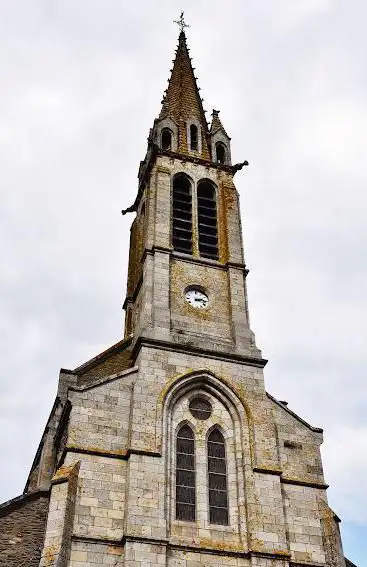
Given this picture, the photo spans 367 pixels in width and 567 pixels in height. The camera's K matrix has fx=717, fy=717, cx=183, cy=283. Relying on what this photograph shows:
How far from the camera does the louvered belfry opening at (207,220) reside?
24547 millimetres

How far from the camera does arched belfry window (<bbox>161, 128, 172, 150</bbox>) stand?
91.7 ft

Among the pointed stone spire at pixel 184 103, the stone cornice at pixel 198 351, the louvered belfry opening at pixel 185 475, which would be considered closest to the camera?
the louvered belfry opening at pixel 185 475

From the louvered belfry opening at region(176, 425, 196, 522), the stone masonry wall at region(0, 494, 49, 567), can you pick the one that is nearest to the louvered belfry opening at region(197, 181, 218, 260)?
the louvered belfry opening at region(176, 425, 196, 522)

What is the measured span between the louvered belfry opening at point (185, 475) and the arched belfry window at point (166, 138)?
12.7 meters

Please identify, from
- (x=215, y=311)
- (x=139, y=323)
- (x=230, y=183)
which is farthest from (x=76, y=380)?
(x=230, y=183)

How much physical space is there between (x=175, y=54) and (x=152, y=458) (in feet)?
79.2

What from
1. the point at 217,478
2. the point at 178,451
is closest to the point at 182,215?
the point at 178,451

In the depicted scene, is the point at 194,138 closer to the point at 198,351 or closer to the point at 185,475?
the point at 198,351

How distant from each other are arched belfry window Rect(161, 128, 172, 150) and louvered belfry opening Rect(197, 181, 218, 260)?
96.9 inches

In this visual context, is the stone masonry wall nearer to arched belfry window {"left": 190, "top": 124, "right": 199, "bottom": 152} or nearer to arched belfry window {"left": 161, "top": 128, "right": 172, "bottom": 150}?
arched belfry window {"left": 161, "top": 128, "right": 172, "bottom": 150}

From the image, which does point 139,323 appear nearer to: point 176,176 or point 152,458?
point 152,458

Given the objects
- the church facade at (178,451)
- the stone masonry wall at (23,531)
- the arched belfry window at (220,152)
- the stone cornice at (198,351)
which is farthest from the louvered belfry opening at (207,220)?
the stone masonry wall at (23,531)

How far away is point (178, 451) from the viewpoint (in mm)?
18547

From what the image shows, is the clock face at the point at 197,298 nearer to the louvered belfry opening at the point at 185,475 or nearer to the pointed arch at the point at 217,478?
the pointed arch at the point at 217,478
